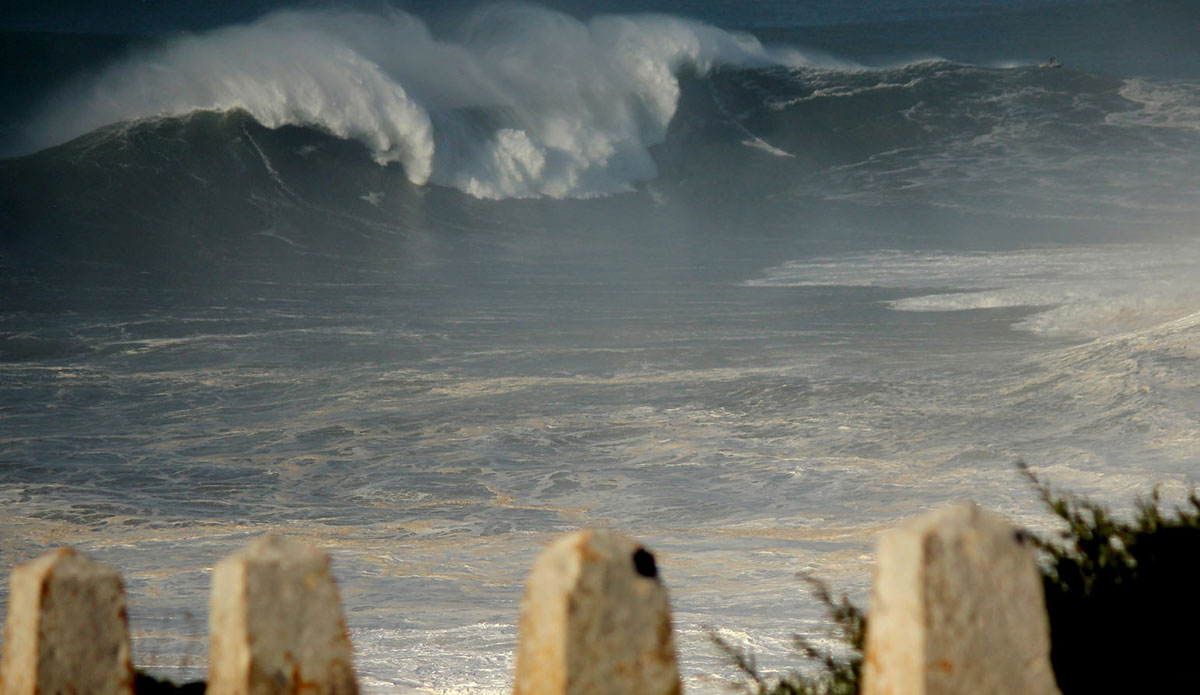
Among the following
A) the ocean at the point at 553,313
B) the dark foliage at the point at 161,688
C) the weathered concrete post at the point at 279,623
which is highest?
the ocean at the point at 553,313

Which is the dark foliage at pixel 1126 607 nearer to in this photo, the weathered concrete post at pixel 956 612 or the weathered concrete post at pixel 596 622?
the weathered concrete post at pixel 956 612

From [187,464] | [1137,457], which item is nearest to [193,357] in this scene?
[187,464]

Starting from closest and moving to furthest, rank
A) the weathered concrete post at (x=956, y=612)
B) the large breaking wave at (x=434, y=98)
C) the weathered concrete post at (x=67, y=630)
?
the weathered concrete post at (x=956, y=612) → the weathered concrete post at (x=67, y=630) → the large breaking wave at (x=434, y=98)

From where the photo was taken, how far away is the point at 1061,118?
1436 inches

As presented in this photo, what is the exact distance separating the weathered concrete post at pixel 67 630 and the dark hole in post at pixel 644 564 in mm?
626

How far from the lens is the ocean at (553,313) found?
6.17m

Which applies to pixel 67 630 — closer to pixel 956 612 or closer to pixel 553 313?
pixel 956 612

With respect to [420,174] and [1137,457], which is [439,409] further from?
[420,174]

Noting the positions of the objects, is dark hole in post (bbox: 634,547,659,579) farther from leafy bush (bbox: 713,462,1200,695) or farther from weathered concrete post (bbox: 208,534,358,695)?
leafy bush (bbox: 713,462,1200,695)

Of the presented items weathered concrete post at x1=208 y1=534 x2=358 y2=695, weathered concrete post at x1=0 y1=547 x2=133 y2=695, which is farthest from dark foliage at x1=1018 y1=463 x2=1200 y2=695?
weathered concrete post at x1=0 y1=547 x2=133 y2=695

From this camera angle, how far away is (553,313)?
14.9m

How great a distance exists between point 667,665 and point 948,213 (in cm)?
2819

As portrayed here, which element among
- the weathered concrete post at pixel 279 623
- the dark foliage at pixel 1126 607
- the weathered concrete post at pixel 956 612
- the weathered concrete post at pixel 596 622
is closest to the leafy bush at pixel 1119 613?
the dark foliage at pixel 1126 607

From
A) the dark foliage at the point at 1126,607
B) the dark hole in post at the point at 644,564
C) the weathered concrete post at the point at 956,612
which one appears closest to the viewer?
the weathered concrete post at the point at 956,612
